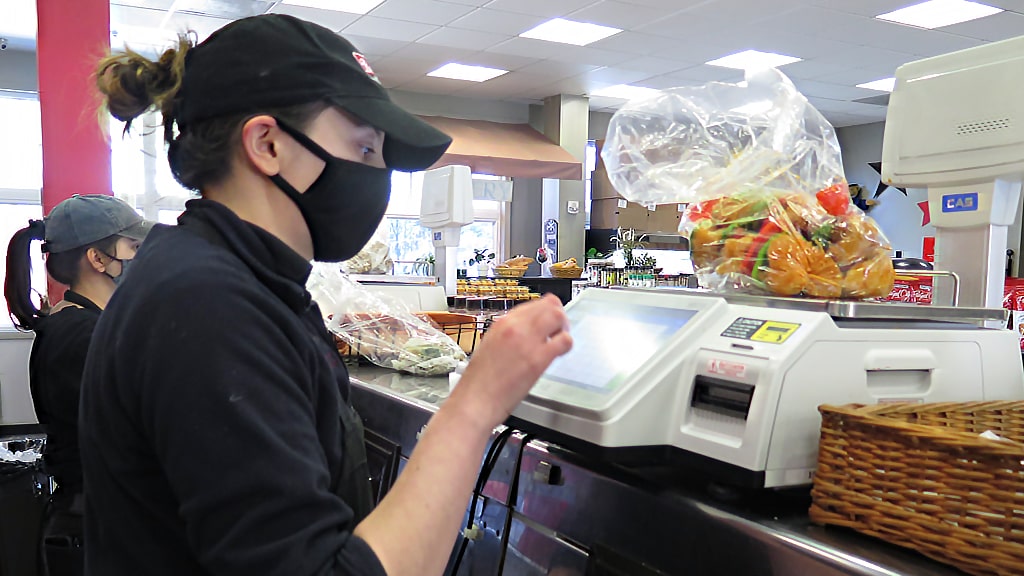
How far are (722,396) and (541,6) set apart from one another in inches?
230

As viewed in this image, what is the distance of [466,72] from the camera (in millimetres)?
8656

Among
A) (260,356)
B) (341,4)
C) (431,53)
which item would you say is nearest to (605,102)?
(431,53)

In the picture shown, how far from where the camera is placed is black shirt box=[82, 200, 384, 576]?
2.29 ft

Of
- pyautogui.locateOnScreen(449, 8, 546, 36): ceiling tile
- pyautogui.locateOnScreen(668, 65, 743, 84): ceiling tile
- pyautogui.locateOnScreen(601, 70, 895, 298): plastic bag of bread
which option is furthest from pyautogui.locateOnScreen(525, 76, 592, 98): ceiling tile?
pyautogui.locateOnScreen(601, 70, 895, 298): plastic bag of bread

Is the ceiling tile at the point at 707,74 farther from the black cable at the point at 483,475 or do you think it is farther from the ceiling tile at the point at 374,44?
the black cable at the point at 483,475

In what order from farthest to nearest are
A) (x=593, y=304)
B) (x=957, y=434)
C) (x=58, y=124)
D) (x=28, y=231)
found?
(x=58, y=124) → (x=28, y=231) → (x=593, y=304) → (x=957, y=434)

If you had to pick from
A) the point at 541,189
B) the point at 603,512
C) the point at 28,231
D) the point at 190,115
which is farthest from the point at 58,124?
the point at 541,189

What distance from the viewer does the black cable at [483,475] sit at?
1.30m

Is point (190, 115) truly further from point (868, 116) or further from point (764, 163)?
point (868, 116)

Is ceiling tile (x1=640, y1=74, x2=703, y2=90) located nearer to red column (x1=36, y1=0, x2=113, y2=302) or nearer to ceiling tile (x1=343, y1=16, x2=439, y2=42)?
ceiling tile (x1=343, y1=16, x2=439, y2=42)

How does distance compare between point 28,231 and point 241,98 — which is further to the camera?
point 28,231

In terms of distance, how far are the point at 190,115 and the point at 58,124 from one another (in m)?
3.22

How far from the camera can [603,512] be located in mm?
1113

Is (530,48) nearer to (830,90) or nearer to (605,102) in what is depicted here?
(605,102)
